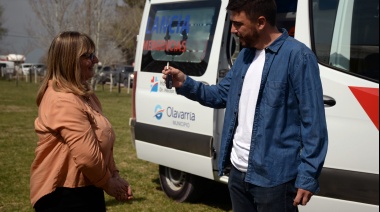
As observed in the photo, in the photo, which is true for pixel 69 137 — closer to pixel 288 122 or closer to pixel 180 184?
pixel 288 122

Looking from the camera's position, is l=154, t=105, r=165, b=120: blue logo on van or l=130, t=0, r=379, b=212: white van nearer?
l=130, t=0, r=379, b=212: white van

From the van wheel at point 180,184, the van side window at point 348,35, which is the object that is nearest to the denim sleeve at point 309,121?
the van side window at point 348,35

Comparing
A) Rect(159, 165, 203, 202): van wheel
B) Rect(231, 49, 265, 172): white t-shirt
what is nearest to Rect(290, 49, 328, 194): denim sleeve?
Rect(231, 49, 265, 172): white t-shirt

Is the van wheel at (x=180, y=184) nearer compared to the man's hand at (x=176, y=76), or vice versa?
the man's hand at (x=176, y=76)

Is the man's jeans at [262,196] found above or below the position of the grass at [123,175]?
above

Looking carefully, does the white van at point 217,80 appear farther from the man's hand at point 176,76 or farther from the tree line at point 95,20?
the tree line at point 95,20

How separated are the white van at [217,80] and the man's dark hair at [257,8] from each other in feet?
4.06

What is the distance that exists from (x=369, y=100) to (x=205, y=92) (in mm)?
1153

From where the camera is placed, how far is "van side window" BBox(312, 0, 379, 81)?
359cm

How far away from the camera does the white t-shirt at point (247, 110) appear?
263 cm

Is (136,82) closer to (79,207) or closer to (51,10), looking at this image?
(79,207)

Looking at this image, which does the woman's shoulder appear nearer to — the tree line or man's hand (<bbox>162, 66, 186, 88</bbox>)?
man's hand (<bbox>162, 66, 186, 88</bbox>)

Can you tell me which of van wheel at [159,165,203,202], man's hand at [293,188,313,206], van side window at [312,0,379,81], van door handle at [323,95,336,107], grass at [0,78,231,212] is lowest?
grass at [0,78,231,212]

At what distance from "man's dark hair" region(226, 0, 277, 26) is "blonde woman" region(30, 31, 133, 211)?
808mm
